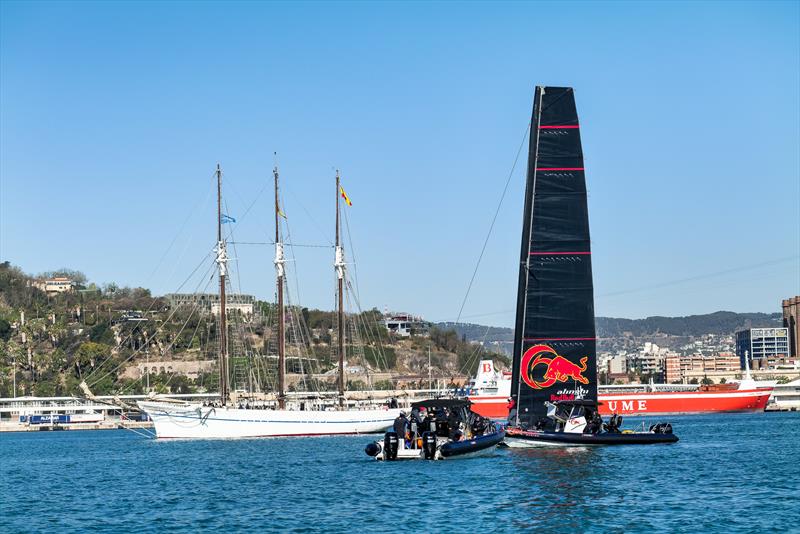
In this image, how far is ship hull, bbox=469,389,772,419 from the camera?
135625 mm

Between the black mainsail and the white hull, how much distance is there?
118 feet

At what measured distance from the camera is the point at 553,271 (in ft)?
179

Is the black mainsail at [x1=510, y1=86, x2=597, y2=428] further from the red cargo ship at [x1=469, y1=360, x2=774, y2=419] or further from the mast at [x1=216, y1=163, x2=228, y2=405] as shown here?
the red cargo ship at [x1=469, y1=360, x2=774, y2=419]

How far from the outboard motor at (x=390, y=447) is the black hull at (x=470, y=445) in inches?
91.1

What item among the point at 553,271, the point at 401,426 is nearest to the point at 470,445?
the point at 401,426

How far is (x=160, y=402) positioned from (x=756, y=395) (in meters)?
78.6

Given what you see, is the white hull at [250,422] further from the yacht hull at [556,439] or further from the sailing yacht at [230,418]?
the yacht hull at [556,439]

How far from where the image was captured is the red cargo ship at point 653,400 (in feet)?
445

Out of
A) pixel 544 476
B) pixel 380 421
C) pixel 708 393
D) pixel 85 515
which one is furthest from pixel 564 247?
pixel 708 393

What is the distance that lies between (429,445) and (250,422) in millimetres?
38225

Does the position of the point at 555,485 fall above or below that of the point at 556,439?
below

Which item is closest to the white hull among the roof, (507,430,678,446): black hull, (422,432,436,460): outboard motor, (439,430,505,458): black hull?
Answer: (507,430,678,446): black hull

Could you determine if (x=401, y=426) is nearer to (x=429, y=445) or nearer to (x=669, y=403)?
(x=429, y=445)

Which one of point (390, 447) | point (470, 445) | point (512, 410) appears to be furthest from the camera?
point (512, 410)
